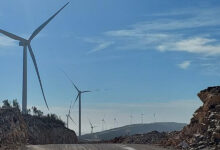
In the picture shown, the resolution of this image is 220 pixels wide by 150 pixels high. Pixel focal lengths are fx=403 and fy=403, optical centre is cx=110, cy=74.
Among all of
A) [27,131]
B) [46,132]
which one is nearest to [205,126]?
[27,131]

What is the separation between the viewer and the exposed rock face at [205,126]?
26484mm

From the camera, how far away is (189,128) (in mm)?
32031

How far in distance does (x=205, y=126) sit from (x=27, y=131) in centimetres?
2793

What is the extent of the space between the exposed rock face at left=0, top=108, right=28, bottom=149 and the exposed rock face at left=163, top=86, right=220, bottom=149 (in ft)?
39.6

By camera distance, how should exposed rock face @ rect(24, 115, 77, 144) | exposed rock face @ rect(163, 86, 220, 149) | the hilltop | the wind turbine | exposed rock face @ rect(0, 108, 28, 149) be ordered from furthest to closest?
exposed rock face @ rect(24, 115, 77, 144), the wind turbine, the hilltop, exposed rock face @ rect(0, 108, 28, 149), exposed rock face @ rect(163, 86, 220, 149)

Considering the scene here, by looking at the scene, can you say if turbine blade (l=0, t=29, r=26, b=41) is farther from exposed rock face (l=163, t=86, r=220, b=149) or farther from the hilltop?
exposed rock face (l=163, t=86, r=220, b=149)

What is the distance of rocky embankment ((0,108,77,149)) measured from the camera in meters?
30.8

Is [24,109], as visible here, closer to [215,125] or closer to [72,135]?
[72,135]

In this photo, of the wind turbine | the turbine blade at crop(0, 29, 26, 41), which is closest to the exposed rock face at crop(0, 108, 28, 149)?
the wind turbine

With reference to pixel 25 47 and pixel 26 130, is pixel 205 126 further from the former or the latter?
pixel 25 47

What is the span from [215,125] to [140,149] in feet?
17.8

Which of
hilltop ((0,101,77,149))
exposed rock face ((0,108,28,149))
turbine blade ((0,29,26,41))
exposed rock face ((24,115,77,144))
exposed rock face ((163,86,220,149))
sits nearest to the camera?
exposed rock face ((163,86,220,149))

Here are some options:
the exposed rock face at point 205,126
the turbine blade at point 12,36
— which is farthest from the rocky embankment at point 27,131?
the exposed rock face at point 205,126

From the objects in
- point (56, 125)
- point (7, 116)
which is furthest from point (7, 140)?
point (56, 125)
